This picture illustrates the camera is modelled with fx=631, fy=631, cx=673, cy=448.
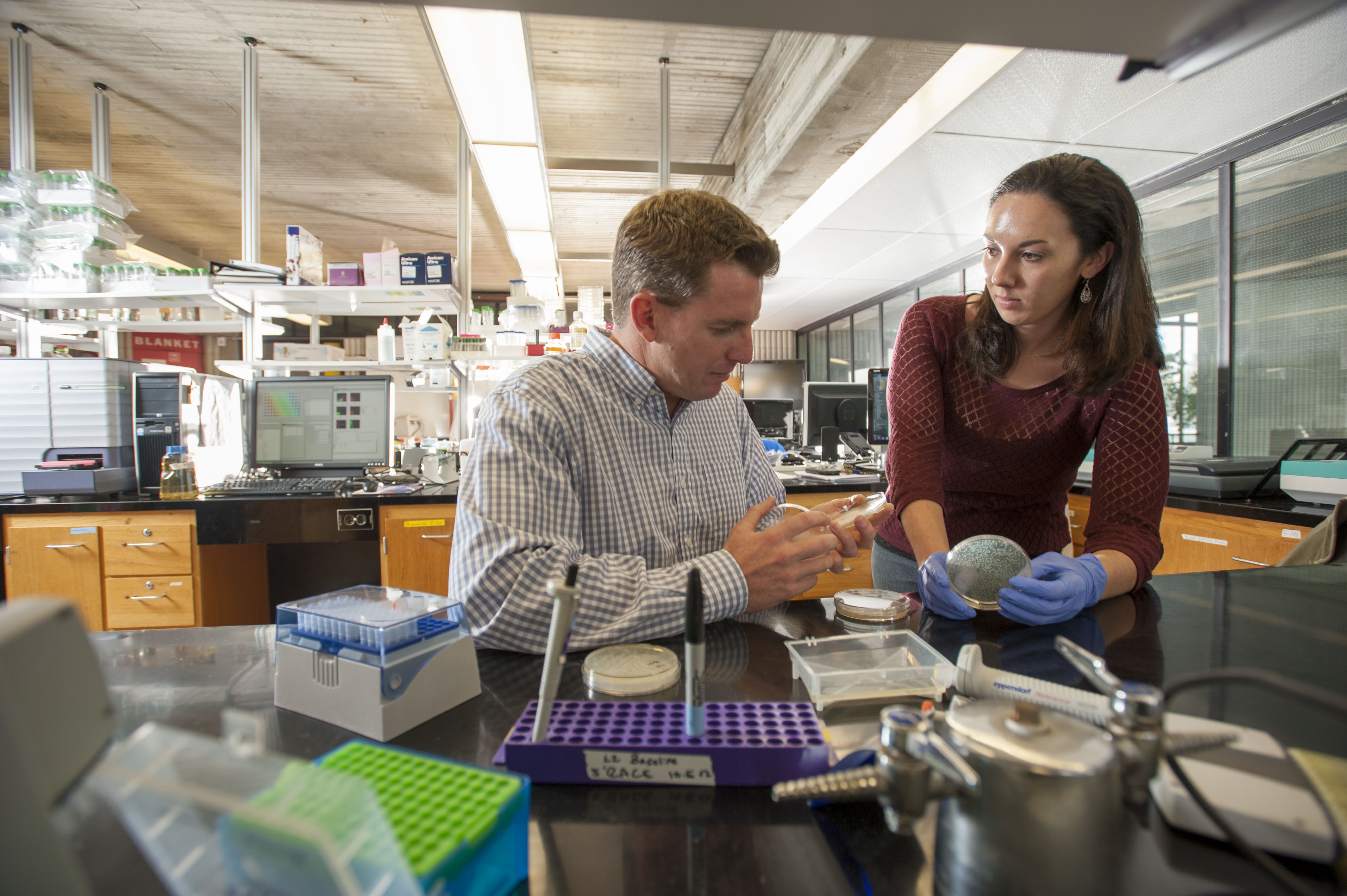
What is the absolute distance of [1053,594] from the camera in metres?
A: 0.95

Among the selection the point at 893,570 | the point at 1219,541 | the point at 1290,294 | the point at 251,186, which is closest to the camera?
the point at 893,570

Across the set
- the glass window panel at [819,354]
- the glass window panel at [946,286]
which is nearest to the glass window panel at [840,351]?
the glass window panel at [819,354]

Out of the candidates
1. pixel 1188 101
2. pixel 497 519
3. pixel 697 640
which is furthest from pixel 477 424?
pixel 1188 101

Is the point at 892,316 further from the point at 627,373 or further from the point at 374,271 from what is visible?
the point at 627,373

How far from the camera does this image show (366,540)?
9.40ft

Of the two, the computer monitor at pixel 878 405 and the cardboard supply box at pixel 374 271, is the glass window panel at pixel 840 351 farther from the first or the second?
the cardboard supply box at pixel 374 271

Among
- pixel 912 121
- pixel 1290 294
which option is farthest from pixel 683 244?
pixel 1290 294

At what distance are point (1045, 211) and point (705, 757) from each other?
1.24 m

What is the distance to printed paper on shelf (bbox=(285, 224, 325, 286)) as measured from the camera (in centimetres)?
325

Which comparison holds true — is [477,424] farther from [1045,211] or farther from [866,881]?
[1045,211]

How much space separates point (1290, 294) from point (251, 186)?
18.0 ft

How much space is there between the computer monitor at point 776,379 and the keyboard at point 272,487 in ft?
20.4

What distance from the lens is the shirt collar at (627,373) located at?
49.6 inches

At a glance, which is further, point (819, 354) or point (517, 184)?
point (819, 354)
